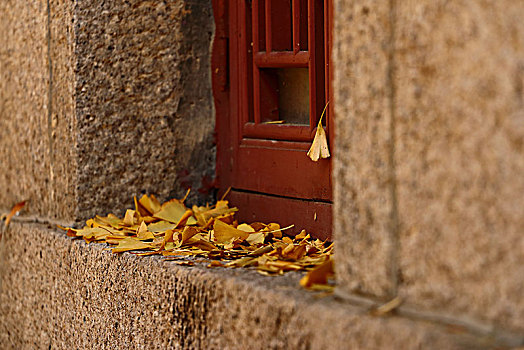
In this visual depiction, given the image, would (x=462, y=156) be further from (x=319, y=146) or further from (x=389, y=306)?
(x=319, y=146)

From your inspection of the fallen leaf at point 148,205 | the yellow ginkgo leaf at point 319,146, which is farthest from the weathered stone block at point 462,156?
the fallen leaf at point 148,205

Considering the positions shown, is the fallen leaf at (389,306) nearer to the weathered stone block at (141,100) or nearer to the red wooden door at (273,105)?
the red wooden door at (273,105)

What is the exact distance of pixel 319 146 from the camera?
1.97 metres

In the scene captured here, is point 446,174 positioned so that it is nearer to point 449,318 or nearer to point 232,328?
point 449,318

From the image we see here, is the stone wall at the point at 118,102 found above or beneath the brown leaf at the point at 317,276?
above

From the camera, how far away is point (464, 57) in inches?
40.3

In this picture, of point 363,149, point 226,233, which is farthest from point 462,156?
point 226,233

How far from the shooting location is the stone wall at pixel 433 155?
0.97 m

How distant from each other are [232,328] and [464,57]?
0.74 m

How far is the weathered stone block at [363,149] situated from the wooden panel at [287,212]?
72cm

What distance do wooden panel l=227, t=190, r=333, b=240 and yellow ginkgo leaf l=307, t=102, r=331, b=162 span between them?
128 mm

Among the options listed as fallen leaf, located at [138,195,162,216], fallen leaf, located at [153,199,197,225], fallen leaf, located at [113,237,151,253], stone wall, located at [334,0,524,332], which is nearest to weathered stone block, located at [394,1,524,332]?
stone wall, located at [334,0,524,332]

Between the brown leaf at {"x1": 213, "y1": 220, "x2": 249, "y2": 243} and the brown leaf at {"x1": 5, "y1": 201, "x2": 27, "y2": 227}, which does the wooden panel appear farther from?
the brown leaf at {"x1": 5, "y1": 201, "x2": 27, "y2": 227}

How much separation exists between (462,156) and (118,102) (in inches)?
63.0
